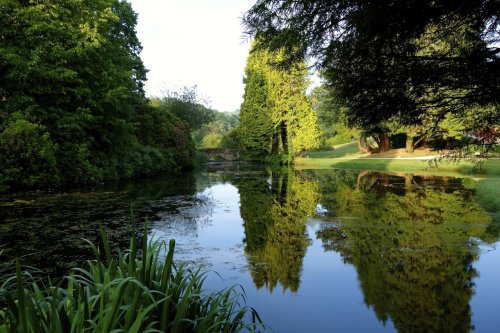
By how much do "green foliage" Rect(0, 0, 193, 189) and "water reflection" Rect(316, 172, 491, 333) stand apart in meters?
10.5

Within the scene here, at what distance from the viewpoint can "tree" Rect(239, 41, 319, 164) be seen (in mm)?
33938

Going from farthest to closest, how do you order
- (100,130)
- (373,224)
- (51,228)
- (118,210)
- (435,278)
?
(100,130), (118,210), (373,224), (51,228), (435,278)

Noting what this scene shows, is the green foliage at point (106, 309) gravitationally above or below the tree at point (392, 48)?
below

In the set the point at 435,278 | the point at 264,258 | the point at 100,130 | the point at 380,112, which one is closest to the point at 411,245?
the point at 435,278

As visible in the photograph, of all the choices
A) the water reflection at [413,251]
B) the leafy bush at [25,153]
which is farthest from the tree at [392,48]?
the leafy bush at [25,153]

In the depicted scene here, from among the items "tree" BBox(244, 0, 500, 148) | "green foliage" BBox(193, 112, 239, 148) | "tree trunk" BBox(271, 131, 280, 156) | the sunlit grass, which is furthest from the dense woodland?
"green foliage" BBox(193, 112, 239, 148)

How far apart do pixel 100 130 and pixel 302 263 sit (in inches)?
565

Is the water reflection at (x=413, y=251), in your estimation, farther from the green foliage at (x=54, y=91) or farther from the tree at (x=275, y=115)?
the tree at (x=275, y=115)

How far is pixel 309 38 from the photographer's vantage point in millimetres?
4656

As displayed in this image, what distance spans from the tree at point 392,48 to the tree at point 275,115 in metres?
27.9

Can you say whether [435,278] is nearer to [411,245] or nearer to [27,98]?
[411,245]

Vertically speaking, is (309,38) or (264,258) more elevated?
(309,38)

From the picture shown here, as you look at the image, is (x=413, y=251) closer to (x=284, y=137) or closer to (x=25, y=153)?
(x=25, y=153)

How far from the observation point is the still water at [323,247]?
14.1ft
